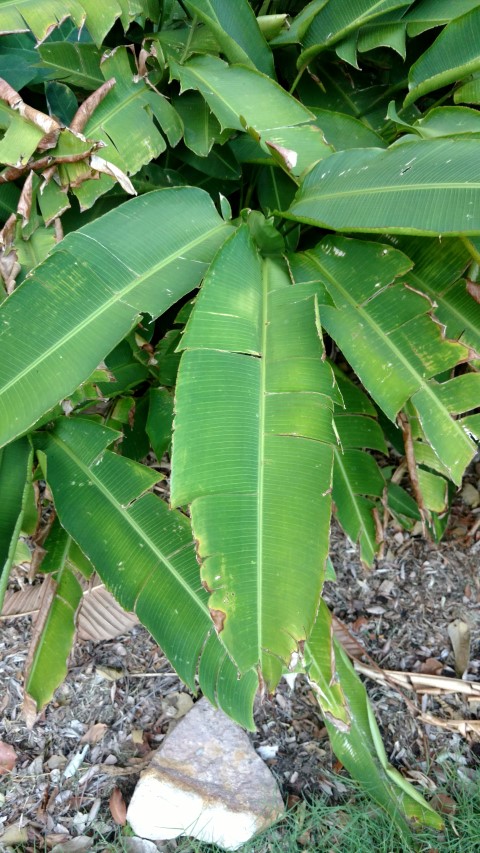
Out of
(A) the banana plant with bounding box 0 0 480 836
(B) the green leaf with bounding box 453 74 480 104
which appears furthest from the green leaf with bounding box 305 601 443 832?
(B) the green leaf with bounding box 453 74 480 104

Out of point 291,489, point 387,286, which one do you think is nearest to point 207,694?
point 291,489

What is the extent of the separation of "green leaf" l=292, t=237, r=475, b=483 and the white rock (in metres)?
0.90

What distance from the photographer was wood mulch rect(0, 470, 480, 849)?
160cm

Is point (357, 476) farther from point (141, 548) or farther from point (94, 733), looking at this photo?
point (94, 733)

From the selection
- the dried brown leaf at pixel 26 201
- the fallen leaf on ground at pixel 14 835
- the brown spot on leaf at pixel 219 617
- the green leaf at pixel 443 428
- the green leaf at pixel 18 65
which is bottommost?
the fallen leaf on ground at pixel 14 835

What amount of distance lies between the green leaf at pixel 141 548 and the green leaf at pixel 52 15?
850 mm

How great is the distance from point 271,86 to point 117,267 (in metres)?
0.63

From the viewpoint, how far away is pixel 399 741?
1.72m

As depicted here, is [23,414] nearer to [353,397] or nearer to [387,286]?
[387,286]

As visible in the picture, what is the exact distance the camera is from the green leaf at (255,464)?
1071mm

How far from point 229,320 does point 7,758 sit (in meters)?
1.24

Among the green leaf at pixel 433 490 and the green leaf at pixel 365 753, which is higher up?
the green leaf at pixel 433 490

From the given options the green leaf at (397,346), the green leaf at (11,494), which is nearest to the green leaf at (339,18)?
the green leaf at (397,346)

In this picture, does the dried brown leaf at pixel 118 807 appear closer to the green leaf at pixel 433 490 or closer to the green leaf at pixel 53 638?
the green leaf at pixel 53 638
